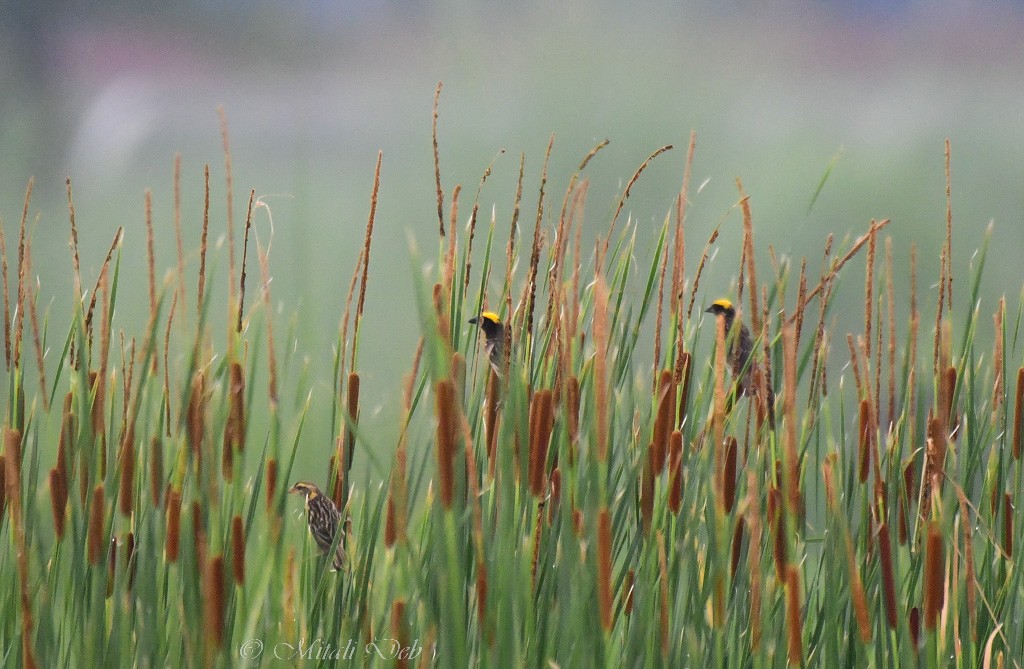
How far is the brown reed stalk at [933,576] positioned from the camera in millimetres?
1052

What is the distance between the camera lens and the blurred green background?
6.92 ft

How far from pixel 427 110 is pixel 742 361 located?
39.4 inches

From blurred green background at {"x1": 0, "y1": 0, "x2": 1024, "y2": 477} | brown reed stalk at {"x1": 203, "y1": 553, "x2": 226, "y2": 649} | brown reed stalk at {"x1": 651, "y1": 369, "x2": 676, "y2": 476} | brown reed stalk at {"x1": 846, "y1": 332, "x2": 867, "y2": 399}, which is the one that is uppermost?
blurred green background at {"x1": 0, "y1": 0, "x2": 1024, "y2": 477}

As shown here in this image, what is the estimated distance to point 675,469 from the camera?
1.19 meters

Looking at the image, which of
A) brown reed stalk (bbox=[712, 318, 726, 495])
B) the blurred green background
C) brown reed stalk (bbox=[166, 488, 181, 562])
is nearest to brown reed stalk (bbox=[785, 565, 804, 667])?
brown reed stalk (bbox=[712, 318, 726, 495])

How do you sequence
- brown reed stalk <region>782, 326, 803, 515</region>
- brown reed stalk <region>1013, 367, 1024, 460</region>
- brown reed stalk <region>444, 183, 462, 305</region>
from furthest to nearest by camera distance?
brown reed stalk <region>1013, 367, 1024, 460</region>, brown reed stalk <region>444, 183, 462, 305</region>, brown reed stalk <region>782, 326, 803, 515</region>

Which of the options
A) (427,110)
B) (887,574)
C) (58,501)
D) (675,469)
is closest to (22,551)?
(58,501)

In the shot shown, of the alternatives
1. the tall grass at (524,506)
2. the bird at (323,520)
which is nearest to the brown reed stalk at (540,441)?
the tall grass at (524,506)

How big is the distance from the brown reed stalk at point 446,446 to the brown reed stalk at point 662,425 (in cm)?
32

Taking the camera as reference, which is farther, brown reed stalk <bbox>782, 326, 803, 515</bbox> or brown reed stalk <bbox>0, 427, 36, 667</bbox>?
brown reed stalk <bbox>0, 427, 36, 667</bbox>

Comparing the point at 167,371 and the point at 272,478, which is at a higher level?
the point at 167,371

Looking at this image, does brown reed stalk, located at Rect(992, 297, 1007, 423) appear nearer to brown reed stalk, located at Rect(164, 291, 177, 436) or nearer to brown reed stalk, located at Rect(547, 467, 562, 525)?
brown reed stalk, located at Rect(547, 467, 562, 525)

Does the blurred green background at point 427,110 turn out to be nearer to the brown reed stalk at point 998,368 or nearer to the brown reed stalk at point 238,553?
the brown reed stalk at point 998,368

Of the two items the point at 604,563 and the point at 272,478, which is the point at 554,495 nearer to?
the point at 604,563
